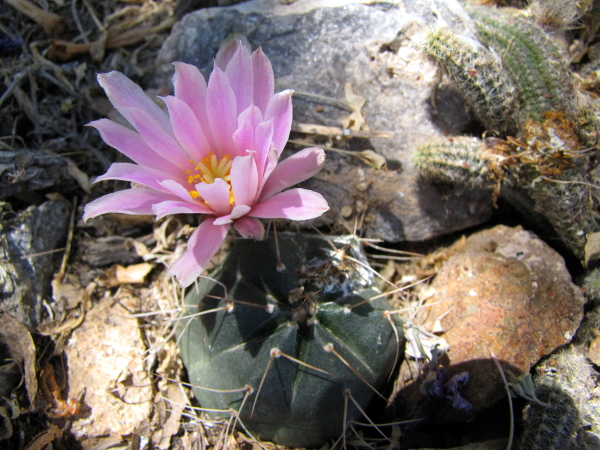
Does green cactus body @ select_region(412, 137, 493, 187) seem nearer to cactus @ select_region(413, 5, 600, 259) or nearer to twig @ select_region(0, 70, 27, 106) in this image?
cactus @ select_region(413, 5, 600, 259)

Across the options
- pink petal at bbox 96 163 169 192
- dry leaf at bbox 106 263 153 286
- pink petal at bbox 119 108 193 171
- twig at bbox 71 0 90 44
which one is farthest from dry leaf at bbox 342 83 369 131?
twig at bbox 71 0 90 44

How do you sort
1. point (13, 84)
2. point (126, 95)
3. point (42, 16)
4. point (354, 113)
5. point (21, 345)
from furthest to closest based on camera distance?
point (42, 16) < point (13, 84) < point (354, 113) < point (21, 345) < point (126, 95)

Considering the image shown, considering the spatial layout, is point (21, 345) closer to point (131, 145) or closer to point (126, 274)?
point (126, 274)

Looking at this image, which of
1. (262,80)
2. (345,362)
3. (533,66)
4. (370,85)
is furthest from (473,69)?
(345,362)

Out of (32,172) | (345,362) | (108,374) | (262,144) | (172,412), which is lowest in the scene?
(172,412)

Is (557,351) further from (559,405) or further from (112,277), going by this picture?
(112,277)

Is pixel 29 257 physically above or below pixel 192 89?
below
